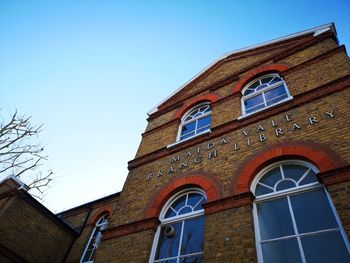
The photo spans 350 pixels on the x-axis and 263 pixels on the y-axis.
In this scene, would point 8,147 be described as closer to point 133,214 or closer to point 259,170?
point 133,214

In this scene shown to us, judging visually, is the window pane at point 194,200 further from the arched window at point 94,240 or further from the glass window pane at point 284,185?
the arched window at point 94,240

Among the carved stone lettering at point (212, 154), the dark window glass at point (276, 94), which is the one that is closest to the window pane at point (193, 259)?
the carved stone lettering at point (212, 154)

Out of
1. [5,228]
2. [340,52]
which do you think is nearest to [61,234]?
[5,228]

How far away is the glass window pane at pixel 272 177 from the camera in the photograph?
6.07 metres

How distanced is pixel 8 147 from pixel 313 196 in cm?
1355

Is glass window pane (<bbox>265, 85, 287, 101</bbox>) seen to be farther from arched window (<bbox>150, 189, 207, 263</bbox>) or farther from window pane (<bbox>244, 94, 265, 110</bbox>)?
arched window (<bbox>150, 189, 207, 263</bbox>)

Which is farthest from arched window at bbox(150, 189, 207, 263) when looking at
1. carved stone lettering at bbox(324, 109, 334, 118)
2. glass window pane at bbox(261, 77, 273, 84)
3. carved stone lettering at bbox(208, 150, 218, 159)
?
glass window pane at bbox(261, 77, 273, 84)

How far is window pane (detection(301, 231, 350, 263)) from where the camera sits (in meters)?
4.30

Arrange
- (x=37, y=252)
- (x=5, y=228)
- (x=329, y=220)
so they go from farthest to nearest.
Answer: (x=37, y=252), (x=5, y=228), (x=329, y=220)

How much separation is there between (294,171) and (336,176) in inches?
38.5

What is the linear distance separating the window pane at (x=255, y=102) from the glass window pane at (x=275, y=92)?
0.21 meters

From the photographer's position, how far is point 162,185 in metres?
7.93

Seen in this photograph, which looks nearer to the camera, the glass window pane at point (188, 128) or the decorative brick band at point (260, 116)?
the decorative brick band at point (260, 116)

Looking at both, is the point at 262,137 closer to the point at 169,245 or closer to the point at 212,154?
the point at 212,154
